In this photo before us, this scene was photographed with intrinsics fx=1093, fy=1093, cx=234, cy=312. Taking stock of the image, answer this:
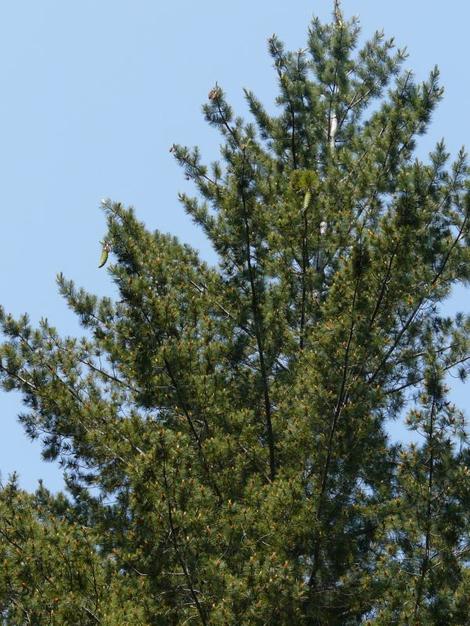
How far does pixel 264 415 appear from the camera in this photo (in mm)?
9469

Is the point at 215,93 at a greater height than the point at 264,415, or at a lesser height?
greater

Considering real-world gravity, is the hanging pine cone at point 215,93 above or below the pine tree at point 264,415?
above

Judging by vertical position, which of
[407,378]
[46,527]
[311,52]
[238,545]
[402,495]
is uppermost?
[311,52]

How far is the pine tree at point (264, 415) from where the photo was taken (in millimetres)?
7090

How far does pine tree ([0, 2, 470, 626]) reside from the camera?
7.09 meters

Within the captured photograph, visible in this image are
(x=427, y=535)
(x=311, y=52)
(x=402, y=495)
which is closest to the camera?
(x=427, y=535)

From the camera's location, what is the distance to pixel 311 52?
13000 mm

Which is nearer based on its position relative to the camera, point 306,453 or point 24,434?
point 306,453

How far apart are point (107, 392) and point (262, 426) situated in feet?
4.93

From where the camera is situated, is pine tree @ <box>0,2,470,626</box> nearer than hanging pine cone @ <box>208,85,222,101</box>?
Yes

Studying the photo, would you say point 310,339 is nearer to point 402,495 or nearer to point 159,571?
point 402,495

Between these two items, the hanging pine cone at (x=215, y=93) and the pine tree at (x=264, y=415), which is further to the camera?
the hanging pine cone at (x=215, y=93)

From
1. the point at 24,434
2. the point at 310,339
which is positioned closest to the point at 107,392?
the point at 24,434

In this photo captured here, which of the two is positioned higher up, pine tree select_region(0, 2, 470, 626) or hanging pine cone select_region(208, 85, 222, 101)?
hanging pine cone select_region(208, 85, 222, 101)
